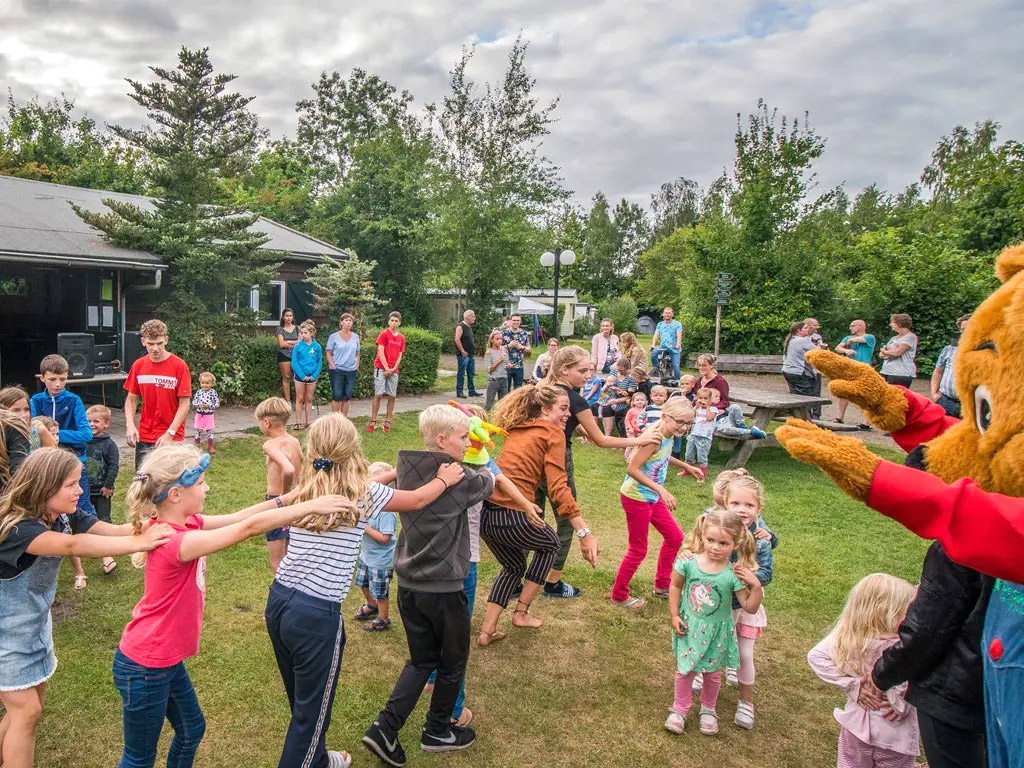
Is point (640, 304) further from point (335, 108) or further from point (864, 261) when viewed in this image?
point (864, 261)

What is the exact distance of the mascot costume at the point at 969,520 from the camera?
5.56ft

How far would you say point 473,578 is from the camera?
414cm

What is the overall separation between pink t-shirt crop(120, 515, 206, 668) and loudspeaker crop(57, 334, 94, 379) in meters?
9.50

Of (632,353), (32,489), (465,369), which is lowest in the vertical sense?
(465,369)

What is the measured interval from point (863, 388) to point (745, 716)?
2248mm

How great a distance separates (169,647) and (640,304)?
171 ft

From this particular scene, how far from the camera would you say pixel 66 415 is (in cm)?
504

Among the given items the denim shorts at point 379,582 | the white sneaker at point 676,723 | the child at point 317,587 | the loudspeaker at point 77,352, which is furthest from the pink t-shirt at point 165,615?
the loudspeaker at point 77,352

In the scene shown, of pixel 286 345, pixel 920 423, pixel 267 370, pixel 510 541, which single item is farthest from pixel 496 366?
pixel 920 423

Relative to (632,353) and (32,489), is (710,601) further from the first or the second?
(632,353)

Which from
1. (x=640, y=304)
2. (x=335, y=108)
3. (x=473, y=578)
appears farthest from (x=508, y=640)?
(x=640, y=304)

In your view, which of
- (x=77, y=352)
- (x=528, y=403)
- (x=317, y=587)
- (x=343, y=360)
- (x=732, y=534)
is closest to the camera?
(x=317, y=587)

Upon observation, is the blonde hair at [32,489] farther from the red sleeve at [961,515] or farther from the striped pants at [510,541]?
the red sleeve at [961,515]

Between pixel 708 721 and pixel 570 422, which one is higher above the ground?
pixel 570 422
